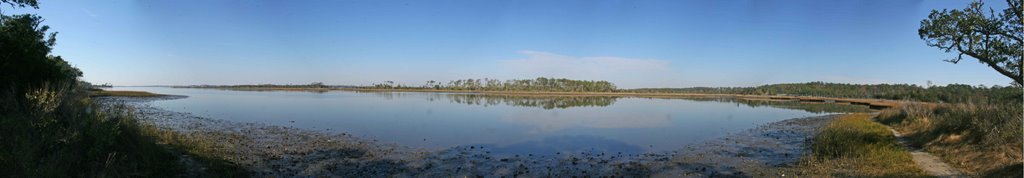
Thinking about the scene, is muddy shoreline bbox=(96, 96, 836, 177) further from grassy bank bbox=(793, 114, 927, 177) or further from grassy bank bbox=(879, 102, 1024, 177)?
grassy bank bbox=(879, 102, 1024, 177)

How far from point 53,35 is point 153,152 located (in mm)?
12084

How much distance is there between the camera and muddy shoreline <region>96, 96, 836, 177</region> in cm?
1226

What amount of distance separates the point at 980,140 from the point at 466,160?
47.1ft

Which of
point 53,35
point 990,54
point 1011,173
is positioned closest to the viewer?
point 1011,173

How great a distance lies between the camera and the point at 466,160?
14430 mm

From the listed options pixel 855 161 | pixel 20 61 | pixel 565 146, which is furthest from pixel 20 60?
pixel 855 161

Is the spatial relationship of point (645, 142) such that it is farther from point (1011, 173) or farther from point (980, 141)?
point (1011, 173)

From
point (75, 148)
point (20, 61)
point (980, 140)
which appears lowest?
point (980, 140)

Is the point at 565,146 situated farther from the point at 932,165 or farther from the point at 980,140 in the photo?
the point at 980,140

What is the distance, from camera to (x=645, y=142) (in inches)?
793

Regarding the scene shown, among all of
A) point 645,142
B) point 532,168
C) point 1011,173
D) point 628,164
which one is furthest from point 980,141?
point 532,168

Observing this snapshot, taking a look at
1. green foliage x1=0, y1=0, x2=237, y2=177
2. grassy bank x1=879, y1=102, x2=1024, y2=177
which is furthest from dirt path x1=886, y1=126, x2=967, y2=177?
green foliage x1=0, y1=0, x2=237, y2=177

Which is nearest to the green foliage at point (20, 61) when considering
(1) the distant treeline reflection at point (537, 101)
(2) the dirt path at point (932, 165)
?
(2) the dirt path at point (932, 165)

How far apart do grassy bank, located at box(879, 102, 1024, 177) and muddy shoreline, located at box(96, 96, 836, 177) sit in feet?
12.4
